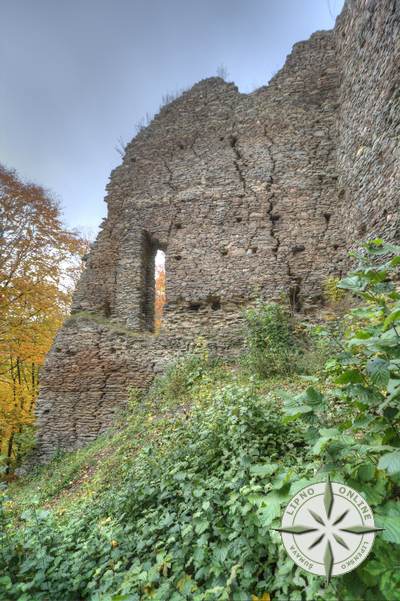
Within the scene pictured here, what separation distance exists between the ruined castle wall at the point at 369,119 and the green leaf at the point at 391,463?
5109mm

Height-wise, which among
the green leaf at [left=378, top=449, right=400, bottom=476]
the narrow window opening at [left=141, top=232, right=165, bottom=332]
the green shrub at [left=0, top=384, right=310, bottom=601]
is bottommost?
the green shrub at [left=0, top=384, right=310, bottom=601]

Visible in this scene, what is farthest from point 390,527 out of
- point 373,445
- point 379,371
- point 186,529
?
point 186,529

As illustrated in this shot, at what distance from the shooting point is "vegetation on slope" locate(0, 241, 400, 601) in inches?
61.3

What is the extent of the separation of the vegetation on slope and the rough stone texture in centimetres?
311

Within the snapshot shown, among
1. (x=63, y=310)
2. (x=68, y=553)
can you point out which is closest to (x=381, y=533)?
(x=68, y=553)

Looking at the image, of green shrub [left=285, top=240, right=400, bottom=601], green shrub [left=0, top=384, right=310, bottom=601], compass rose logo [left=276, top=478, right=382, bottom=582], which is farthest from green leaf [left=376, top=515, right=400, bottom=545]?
green shrub [left=0, top=384, right=310, bottom=601]

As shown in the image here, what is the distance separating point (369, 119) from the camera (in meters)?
6.61

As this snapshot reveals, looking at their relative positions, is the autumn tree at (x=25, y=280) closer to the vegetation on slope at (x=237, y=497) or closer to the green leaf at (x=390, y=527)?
the vegetation on slope at (x=237, y=497)

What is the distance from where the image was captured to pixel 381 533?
1293 mm

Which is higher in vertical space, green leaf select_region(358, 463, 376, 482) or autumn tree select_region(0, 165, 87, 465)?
autumn tree select_region(0, 165, 87, 465)

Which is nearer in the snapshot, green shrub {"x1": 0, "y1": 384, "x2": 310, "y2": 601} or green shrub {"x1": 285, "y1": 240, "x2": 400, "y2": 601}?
green shrub {"x1": 285, "y1": 240, "x2": 400, "y2": 601}

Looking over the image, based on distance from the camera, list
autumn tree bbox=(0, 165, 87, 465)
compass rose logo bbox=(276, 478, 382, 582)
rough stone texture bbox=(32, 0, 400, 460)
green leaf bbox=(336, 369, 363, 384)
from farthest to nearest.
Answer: autumn tree bbox=(0, 165, 87, 465)
rough stone texture bbox=(32, 0, 400, 460)
green leaf bbox=(336, 369, 363, 384)
compass rose logo bbox=(276, 478, 382, 582)

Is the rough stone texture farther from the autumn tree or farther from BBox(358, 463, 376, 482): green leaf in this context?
BBox(358, 463, 376, 482): green leaf

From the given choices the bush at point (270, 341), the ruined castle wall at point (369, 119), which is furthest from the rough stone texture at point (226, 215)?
the bush at point (270, 341)
